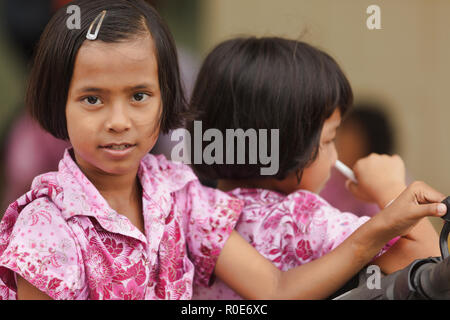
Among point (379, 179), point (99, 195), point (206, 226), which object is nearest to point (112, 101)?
point (99, 195)

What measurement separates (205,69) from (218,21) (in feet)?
2.15

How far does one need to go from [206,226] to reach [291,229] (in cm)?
12

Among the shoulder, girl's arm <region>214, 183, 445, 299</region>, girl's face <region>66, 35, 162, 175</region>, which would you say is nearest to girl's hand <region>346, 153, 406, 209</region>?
girl's arm <region>214, 183, 445, 299</region>

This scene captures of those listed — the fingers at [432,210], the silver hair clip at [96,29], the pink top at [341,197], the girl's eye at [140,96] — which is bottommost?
the pink top at [341,197]

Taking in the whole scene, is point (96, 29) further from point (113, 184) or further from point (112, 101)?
point (113, 184)

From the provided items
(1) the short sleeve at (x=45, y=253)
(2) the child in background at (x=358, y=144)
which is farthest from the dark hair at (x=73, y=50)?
(2) the child in background at (x=358, y=144)

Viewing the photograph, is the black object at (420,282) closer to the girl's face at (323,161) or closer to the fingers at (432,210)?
the fingers at (432,210)

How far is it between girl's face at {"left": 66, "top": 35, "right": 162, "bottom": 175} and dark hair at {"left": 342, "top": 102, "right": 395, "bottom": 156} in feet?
2.62

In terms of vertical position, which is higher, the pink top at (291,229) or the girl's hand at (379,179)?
the girl's hand at (379,179)

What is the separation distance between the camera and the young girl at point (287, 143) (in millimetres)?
1000

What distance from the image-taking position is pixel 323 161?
1060 mm

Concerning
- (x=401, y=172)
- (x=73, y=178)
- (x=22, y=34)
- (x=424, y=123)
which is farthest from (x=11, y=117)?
(x=424, y=123)

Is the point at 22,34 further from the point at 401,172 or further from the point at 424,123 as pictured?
the point at 424,123

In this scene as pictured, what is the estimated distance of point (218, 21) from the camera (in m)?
1.72
